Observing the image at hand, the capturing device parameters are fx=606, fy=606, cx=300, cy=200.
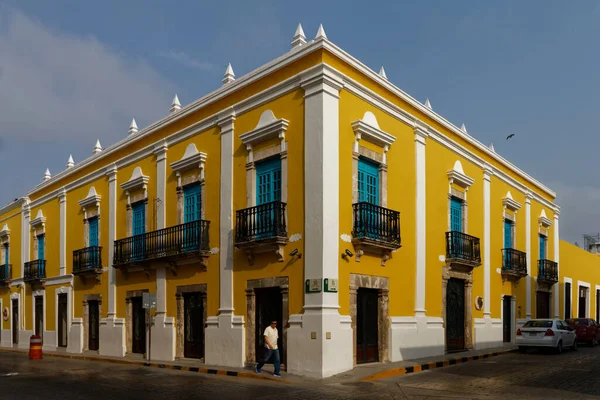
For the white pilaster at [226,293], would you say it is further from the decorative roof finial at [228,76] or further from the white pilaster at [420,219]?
the white pilaster at [420,219]

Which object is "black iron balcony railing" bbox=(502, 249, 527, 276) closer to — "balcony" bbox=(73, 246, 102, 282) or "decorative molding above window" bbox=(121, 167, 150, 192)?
"decorative molding above window" bbox=(121, 167, 150, 192)

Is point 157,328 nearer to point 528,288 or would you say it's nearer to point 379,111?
point 379,111

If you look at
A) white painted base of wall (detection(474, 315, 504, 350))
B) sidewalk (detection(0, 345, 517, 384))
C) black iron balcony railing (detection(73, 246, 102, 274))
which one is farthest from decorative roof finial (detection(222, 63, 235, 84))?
white painted base of wall (detection(474, 315, 504, 350))

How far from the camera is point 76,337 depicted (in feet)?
78.4

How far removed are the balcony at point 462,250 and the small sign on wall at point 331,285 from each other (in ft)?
20.9

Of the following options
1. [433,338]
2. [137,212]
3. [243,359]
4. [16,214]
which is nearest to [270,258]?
[243,359]

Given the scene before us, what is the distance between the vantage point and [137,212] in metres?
21.2

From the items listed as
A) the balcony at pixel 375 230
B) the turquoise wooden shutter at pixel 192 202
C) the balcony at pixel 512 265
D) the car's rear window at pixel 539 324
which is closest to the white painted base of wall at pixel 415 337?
the balcony at pixel 375 230

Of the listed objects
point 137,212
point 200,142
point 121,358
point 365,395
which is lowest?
point 121,358

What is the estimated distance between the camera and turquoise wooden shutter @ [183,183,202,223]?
18.1 metres

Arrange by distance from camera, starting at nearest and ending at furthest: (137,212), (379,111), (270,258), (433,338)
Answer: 1. (270,258)
2. (379,111)
3. (433,338)
4. (137,212)

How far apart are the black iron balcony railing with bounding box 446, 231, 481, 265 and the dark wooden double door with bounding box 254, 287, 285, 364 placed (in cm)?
644

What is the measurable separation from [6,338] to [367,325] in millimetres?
23523

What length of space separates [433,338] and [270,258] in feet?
19.4
